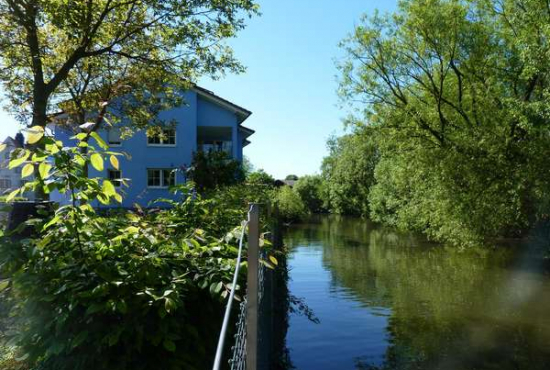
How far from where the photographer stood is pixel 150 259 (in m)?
2.80

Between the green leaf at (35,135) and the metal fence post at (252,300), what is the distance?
119 centimetres

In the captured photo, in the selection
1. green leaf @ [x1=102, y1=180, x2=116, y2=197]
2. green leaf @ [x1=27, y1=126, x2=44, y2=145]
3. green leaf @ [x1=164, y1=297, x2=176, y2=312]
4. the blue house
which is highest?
the blue house

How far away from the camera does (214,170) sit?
26.0 meters

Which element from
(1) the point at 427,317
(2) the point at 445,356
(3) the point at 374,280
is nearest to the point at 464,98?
(3) the point at 374,280

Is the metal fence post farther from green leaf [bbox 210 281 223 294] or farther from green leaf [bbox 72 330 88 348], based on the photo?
green leaf [bbox 72 330 88 348]

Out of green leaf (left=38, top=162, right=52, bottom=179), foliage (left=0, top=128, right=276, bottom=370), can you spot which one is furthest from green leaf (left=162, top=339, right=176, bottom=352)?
green leaf (left=38, top=162, right=52, bottom=179)

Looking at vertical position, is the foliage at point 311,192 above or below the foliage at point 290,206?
above

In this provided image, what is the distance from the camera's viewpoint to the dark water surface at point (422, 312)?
8984 millimetres

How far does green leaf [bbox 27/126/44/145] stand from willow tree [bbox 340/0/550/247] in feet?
55.9

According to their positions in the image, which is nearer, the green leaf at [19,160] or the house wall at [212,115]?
the green leaf at [19,160]

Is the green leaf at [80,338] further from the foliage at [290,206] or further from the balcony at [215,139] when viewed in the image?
the foliage at [290,206]

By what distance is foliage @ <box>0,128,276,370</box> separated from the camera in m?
2.54

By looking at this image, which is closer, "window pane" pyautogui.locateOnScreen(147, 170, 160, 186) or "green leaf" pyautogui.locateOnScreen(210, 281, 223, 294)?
"green leaf" pyautogui.locateOnScreen(210, 281, 223, 294)

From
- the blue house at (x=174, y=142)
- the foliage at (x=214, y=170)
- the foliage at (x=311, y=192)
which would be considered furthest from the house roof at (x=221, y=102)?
the foliage at (x=311, y=192)
